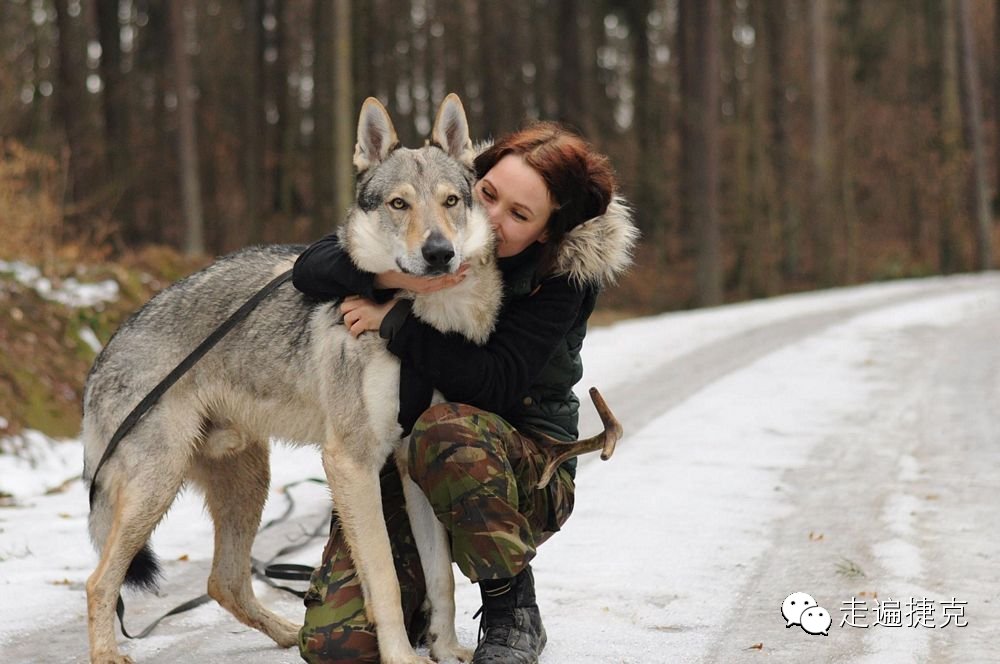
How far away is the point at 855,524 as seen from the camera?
5395 millimetres

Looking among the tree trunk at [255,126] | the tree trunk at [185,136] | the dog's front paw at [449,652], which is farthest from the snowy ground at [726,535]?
the tree trunk at [255,126]

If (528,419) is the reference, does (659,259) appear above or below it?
below

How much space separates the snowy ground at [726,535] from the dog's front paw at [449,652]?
11.0 inches

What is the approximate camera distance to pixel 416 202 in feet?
11.8

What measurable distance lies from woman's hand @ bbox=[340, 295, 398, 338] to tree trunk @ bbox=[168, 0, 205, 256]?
47.6ft

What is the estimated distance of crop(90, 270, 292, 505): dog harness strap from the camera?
3.88 metres

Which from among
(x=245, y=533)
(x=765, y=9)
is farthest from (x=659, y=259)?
(x=245, y=533)

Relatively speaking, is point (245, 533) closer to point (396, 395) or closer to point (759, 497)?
point (396, 395)

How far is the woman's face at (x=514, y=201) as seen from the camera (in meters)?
3.80

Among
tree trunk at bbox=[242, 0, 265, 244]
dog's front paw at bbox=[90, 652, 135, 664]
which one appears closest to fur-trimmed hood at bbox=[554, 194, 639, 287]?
dog's front paw at bbox=[90, 652, 135, 664]

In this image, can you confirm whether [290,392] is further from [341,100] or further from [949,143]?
[949,143]

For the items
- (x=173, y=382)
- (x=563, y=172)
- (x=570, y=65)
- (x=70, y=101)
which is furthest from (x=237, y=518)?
(x=570, y=65)

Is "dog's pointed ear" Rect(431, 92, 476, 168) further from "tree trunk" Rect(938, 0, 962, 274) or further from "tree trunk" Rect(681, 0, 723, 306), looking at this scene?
"tree trunk" Rect(938, 0, 962, 274)

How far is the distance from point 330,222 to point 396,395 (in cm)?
1283
